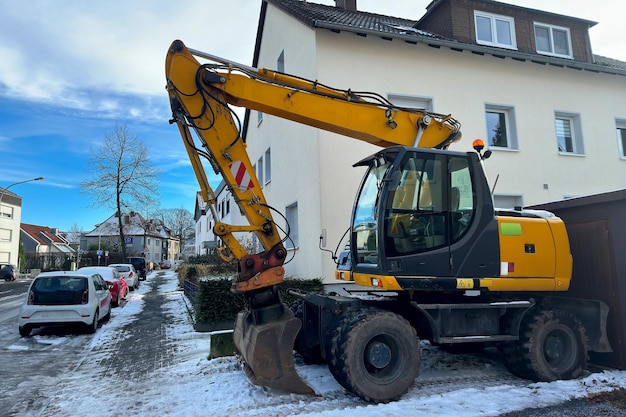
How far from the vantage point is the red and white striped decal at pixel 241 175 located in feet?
18.0

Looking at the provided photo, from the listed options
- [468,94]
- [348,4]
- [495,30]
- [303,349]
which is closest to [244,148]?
[303,349]

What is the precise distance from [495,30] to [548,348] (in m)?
10.9

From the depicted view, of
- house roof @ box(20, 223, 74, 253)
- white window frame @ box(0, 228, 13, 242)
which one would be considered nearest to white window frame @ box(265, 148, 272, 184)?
white window frame @ box(0, 228, 13, 242)

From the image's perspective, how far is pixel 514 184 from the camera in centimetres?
1227

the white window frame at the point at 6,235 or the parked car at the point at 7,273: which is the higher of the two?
the white window frame at the point at 6,235

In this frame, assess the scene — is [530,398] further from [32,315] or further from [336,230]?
[32,315]

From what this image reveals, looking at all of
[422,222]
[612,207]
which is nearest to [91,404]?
[422,222]

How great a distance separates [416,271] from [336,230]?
5.18 m

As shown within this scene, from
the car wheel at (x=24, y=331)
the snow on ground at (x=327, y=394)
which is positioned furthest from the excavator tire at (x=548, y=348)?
the car wheel at (x=24, y=331)

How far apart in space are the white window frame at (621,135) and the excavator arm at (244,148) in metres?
12.1

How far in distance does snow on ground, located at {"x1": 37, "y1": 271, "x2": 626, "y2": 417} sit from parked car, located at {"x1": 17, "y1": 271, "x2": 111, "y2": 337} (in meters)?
3.93

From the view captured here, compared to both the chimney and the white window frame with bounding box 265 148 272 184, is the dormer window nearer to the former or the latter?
the chimney

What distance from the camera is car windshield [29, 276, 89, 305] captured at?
9234mm

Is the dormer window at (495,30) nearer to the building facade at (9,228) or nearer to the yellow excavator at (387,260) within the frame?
the yellow excavator at (387,260)
